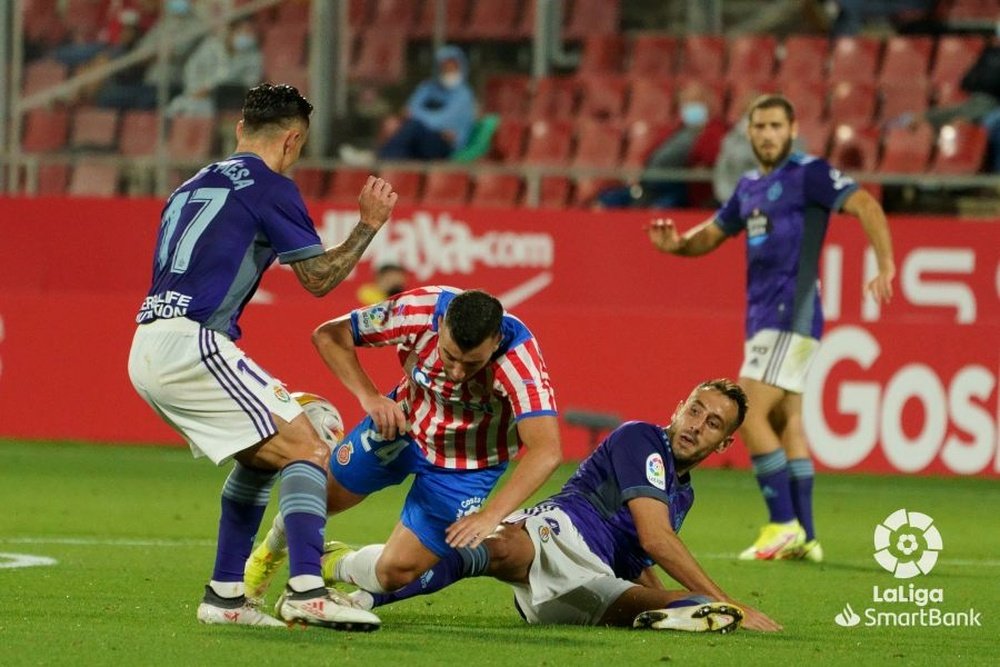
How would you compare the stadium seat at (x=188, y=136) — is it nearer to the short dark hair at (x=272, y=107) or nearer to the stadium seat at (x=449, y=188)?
the stadium seat at (x=449, y=188)

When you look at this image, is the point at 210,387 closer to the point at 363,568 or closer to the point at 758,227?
the point at 363,568

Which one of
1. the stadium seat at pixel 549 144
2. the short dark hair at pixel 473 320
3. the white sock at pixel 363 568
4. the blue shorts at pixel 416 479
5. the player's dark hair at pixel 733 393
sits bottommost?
the white sock at pixel 363 568

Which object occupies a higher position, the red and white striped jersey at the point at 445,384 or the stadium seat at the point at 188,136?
the stadium seat at the point at 188,136

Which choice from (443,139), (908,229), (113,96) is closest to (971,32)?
(908,229)

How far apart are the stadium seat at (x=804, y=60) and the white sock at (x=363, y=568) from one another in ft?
37.0

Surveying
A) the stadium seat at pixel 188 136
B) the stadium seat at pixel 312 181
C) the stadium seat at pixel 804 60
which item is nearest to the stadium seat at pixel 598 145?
the stadium seat at pixel 804 60

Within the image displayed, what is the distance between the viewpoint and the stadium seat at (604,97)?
1805 cm

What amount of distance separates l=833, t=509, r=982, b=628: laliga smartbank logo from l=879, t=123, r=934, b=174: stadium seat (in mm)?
5727

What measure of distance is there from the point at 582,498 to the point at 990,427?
7148mm

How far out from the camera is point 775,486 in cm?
930

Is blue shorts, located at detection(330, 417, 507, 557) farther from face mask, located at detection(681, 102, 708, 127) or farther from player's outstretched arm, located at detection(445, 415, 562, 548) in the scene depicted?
face mask, located at detection(681, 102, 708, 127)

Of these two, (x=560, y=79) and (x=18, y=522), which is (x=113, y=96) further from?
(x=18, y=522)

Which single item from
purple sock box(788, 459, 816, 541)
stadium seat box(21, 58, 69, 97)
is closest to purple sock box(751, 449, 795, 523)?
purple sock box(788, 459, 816, 541)

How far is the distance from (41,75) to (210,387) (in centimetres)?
1266
